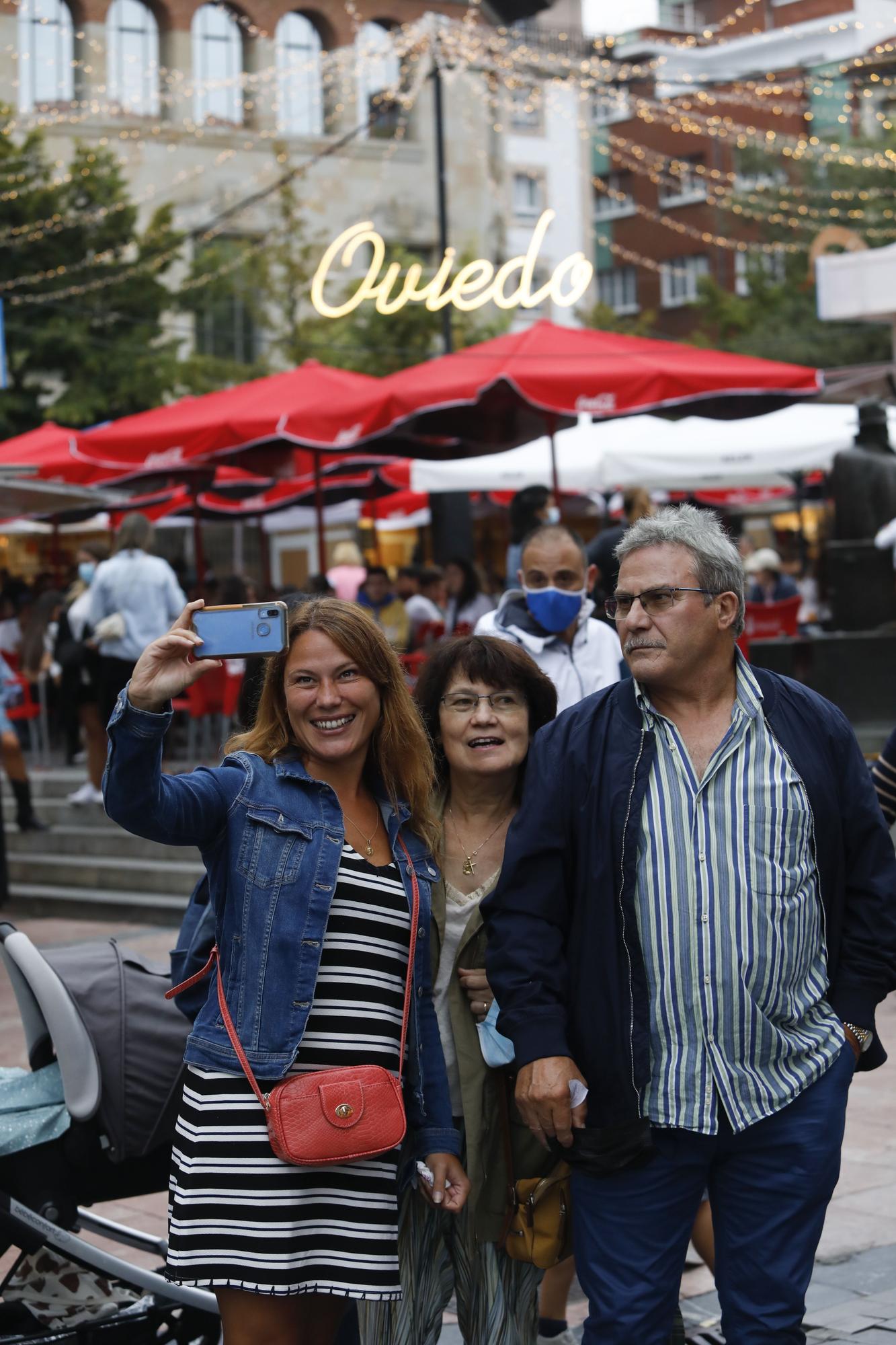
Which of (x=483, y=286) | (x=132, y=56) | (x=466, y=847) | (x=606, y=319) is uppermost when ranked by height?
(x=132, y=56)

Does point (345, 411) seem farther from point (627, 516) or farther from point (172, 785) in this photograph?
point (172, 785)

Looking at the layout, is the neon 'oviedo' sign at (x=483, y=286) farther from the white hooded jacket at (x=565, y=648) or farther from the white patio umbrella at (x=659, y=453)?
the white hooded jacket at (x=565, y=648)

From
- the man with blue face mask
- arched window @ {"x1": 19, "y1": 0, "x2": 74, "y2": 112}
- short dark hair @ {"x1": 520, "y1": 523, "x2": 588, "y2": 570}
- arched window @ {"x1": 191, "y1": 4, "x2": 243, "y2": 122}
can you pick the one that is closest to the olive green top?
the man with blue face mask

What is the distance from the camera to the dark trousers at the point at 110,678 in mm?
11656

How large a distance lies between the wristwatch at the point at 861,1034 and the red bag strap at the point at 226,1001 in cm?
83

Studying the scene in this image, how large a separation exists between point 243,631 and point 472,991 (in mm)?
928

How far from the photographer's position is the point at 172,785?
9.80 feet

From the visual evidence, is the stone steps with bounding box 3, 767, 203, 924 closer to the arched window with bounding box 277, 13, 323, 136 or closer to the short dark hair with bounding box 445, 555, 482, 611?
the short dark hair with bounding box 445, 555, 482, 611

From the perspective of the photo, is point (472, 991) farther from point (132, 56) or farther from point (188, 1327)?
point (132, 56)

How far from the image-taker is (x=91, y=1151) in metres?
3.67

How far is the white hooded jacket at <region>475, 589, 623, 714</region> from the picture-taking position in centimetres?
536

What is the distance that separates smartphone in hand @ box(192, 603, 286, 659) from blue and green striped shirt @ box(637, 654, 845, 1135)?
29.3 inches

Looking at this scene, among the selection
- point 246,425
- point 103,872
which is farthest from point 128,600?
point 103,872

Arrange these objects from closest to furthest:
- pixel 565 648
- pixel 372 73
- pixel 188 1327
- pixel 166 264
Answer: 1. pixel 188 1327
2. pixel 565 648
3. pixel 166 264
4. pixel 372 73
